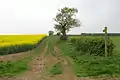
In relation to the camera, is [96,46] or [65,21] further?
[65,21]

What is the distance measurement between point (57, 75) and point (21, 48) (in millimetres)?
18977

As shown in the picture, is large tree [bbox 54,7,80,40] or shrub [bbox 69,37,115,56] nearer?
shrub [bbox 69,37,115,56]

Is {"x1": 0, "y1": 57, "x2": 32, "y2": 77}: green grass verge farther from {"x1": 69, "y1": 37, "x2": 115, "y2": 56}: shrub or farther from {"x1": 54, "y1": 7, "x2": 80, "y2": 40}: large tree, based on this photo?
{"x1": 54, "y1": 7, "x2": 80, "y2": 40}: large tree

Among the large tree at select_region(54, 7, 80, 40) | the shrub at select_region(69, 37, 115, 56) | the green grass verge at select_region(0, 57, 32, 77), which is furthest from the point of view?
the large tree at select_region(54, 7, 80, 40)

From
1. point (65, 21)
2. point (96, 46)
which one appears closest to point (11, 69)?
point (96, 46)

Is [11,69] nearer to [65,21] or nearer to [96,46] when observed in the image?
[96,46]

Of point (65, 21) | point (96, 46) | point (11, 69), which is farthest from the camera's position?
point (65, 21)

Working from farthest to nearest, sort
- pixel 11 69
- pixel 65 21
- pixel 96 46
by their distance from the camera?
pixel 65 21
pixel 96 46
pixel 11 69

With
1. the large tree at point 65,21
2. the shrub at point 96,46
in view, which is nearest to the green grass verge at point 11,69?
the shrub at point 96,46

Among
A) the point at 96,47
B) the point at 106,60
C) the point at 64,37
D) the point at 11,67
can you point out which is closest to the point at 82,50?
the point at 96,47

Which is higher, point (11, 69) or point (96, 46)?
point (96, 46)

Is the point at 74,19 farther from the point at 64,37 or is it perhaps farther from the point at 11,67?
the point at 11,67

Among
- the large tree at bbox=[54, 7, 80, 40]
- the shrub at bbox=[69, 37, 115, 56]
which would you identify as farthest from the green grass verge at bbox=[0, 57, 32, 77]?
the large tree at bbox=[54, 7, 80, 40]

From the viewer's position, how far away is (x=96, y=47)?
26859mm
